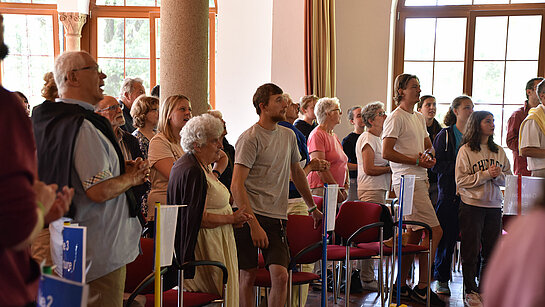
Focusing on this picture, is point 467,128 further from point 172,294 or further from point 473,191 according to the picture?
point 172,294

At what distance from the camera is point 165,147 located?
3498 millimetres

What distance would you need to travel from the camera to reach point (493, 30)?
772cm

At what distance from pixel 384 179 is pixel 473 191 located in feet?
2.39

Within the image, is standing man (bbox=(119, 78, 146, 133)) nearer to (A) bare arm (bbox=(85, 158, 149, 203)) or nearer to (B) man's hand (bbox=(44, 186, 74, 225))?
(A) bare arm (bbox=(85, 158, 149, 203))

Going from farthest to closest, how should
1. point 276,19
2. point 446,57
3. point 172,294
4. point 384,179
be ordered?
point 446,57 → point 276,19 → point 384,179 → point 172,294

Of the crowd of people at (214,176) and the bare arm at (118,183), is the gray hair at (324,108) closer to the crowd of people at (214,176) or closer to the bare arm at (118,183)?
the crowd of people at (214,176)

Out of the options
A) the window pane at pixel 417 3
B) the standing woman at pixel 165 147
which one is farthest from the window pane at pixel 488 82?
the standing woman at pixel 165 147

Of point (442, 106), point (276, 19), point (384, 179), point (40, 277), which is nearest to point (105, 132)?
point (40, 277)

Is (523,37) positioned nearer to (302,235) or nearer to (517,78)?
(517,78)

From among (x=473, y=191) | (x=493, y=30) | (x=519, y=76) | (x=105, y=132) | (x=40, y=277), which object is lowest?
(x=473, y=191)

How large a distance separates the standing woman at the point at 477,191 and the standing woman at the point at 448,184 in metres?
0.39

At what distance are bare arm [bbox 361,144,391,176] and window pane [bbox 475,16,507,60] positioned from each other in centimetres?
375

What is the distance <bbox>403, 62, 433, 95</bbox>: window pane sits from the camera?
795 cm

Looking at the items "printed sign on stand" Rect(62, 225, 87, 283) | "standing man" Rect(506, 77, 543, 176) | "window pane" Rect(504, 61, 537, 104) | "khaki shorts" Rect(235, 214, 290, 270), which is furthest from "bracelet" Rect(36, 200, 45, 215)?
"window pane" Rect(504, 61, 537, 104)
